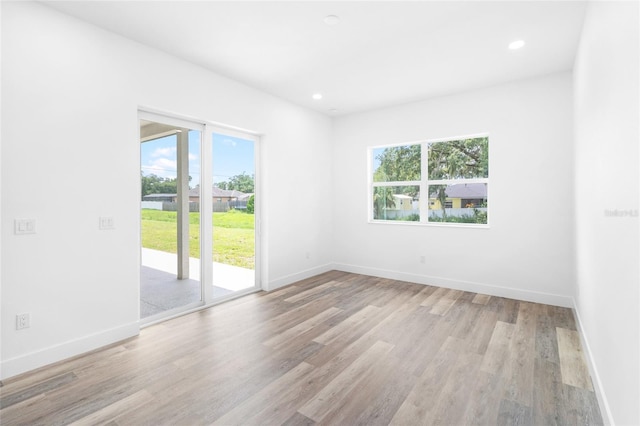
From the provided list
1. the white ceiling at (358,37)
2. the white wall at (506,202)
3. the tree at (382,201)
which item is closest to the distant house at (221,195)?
A: the white ceiling at (358,37)

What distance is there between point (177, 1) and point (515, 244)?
14.8ft

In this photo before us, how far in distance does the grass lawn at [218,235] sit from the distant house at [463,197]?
111 inches

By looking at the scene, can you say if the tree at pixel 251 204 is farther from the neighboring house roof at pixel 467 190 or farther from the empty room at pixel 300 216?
the neighboring house roof at pixel 467 190

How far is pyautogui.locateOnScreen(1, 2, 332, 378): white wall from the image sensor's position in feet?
7.63

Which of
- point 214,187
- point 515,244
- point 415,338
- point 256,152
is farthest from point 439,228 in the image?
point 214,187

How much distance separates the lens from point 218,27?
9.09 feet

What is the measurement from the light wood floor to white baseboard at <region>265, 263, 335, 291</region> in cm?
94

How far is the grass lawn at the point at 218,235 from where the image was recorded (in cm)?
335

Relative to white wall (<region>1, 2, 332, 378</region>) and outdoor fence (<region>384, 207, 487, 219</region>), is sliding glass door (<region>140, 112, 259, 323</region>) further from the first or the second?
outdoor fence (<region>384, 207, 487, 219</region>)

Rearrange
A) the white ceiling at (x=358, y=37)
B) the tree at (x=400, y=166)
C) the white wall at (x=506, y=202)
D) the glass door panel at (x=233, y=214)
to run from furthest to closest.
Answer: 1. the tree at (x=400, y=166)
2. the glass door panel at (x=233, y=214)
3. the white wall at (x=506, y=202)
4. the white ceiling at (x=358, y=37)

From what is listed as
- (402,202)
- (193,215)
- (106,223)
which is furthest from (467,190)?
(106,223)

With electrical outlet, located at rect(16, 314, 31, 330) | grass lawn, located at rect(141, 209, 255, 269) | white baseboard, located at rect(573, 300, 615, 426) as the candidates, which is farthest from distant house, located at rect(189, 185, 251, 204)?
white baseboard, located at rect(573, 300, 615, 426)

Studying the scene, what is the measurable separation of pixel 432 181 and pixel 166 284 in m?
3.96

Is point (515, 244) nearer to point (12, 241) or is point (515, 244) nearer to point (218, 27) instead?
point (218, 27)
